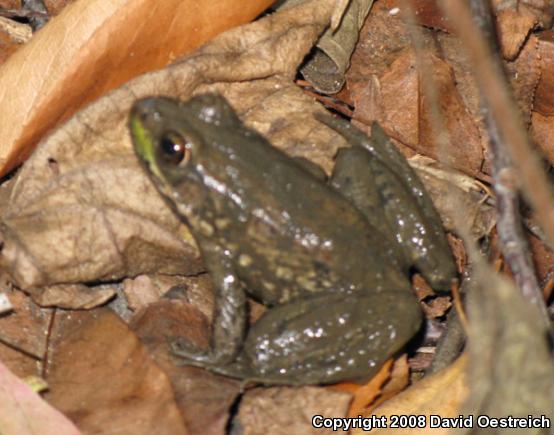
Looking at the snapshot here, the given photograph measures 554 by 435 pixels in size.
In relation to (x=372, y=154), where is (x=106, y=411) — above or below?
below

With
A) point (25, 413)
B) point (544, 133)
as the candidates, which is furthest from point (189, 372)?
point (544, 133)

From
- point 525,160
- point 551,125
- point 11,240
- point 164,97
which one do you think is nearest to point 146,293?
point 11,240

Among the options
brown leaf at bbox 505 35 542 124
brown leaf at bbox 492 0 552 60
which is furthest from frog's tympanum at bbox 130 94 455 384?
brown leaf at bbox 492 0 552 60

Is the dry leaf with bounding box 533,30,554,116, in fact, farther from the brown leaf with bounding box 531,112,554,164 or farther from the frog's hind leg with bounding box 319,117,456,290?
the frog's hind leg with bounding box 319,117,456,290

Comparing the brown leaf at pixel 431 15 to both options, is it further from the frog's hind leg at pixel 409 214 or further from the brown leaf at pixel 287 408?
the brown leaf at pixel 287 408

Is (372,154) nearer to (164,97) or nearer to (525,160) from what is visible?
(164,97)

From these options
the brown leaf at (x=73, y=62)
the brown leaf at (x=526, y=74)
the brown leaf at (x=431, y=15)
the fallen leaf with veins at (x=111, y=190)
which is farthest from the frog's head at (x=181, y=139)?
the brown leaf at (x=526, y=74)

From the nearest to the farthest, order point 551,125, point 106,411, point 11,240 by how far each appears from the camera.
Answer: point 106,411 < point 11,240 < point 551,125
